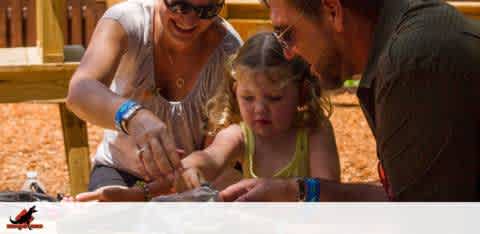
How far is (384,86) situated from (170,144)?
77 cm

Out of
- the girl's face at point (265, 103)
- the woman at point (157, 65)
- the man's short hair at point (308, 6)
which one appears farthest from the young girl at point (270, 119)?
the man's short hair at point (308, 6)

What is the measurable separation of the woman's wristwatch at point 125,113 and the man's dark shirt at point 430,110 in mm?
942

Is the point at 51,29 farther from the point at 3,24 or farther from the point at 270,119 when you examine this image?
the point at 3,24

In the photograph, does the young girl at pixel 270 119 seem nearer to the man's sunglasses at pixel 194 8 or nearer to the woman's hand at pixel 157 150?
the man's sunglasses at pixel 194 8

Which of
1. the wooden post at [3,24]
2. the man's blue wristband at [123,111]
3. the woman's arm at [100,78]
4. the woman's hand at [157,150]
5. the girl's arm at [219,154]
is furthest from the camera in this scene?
the wooden post at [3,24]

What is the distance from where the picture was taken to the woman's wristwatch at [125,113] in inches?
110

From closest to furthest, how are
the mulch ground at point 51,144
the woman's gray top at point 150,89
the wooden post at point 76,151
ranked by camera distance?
the woman's gray top at point 150,89 < the wooden post at point 76,151 < the mulch ground at point 51,144

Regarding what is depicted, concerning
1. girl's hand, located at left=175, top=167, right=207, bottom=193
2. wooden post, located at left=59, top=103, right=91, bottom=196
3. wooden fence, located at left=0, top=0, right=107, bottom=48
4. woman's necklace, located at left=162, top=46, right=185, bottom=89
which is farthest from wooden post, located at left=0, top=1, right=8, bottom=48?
girl's hand, located at left=175, top=167, right=207, bottom=193

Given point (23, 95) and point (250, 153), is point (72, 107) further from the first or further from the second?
point (23, 95)

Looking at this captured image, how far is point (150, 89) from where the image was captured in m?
3.45

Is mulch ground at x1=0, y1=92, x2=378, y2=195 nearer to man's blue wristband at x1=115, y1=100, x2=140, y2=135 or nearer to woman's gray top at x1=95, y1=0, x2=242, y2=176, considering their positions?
woman's gray top at x1=95, y1=0, x2=242, y2=176

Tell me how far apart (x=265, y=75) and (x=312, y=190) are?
96cm
